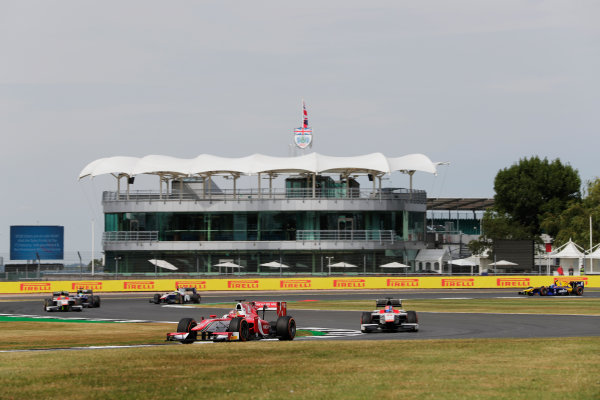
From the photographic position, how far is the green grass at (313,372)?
15180 millimetres

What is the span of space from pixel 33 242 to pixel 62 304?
58972mm

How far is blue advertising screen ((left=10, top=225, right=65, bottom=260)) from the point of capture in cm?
10631

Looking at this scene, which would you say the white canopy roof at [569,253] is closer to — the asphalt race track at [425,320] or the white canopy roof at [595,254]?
the white canopy roof at [595,254]

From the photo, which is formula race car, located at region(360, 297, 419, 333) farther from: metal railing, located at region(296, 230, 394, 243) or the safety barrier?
metal railing, located at region(296, 230, 394, 243)

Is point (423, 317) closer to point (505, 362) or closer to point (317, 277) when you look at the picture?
point (505, 362)

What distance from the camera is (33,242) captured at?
10669 centimetres

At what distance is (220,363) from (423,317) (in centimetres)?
2353

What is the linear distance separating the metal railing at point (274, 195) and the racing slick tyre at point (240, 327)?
2843 inches

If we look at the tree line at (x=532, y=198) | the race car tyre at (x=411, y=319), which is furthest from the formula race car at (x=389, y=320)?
the tree line at (x=532, y=198)

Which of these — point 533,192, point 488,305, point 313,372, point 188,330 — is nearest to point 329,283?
point 488,305

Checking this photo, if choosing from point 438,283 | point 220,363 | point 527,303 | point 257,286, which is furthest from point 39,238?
point 220,363

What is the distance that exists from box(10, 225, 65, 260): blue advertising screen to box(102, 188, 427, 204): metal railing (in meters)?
8.98

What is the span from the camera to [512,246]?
299ft

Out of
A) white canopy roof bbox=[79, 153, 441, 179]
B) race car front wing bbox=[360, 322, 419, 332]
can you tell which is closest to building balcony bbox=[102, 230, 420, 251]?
white canopy roof bbox=[79, 153, 441, 179]
